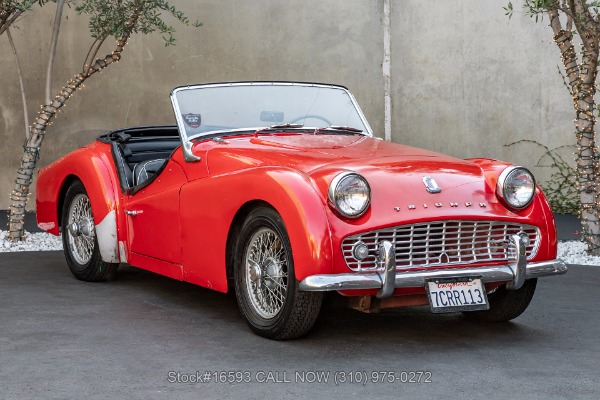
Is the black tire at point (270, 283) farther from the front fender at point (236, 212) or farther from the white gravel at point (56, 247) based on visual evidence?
the white gravel at point (56, 247)

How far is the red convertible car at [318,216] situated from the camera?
179 inches

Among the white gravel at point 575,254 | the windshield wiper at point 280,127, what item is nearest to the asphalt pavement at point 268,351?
the windshield wiper at point 280,127

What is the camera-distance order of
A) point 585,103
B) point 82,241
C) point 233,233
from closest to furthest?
1. point 233,233
2. point 82,241
3. point 585,103

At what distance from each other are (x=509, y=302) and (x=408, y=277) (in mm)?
1019

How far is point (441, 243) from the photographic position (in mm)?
4707

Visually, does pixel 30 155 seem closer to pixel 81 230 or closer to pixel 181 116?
pixel 81 230

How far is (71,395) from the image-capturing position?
388 cm

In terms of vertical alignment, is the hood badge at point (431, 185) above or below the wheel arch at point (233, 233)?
above

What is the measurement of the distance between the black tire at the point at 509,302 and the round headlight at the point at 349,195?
1172mm

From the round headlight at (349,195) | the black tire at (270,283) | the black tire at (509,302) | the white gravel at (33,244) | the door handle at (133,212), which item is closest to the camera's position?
the round headlight at (349,195)

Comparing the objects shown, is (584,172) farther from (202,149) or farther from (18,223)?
(18,223)

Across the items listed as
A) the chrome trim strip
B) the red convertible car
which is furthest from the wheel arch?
the chrome trim strip

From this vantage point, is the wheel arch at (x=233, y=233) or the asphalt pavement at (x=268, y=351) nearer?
the asphalt pavement at (x=268, y=351)

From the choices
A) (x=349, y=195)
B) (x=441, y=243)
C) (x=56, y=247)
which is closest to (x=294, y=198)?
(x=349, y=195)
